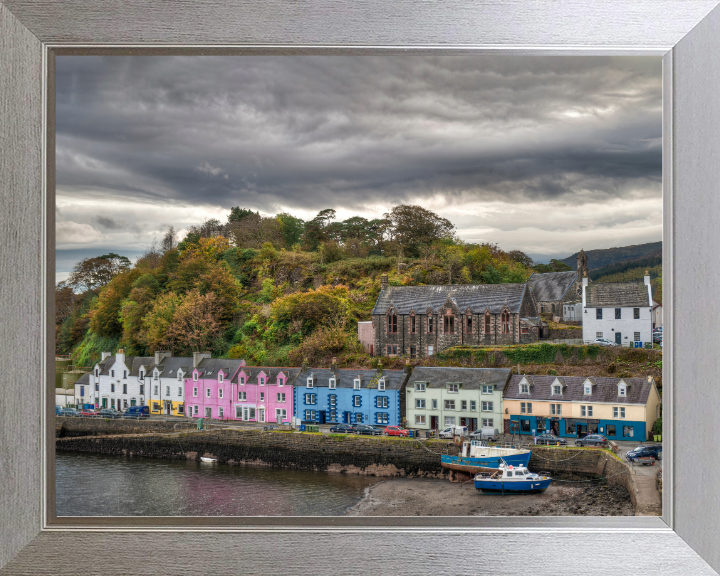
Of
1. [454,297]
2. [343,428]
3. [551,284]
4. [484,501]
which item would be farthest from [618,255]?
[343,428]

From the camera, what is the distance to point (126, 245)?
124 inches

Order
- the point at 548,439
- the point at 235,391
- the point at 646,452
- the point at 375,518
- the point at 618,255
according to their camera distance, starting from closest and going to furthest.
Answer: the point at 375,518, the point at 646,452, the point at 618,255, the point at 548,439, the point at 235,391

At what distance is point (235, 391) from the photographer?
3277mm

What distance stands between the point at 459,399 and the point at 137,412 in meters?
2.04

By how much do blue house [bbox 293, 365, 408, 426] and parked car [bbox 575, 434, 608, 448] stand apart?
Result: 3.38 ft

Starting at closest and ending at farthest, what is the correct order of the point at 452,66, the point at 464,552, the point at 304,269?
the point at 464,552 → the point at 452,66 → the point at 304,269

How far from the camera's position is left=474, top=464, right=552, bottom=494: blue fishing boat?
275 centimetres

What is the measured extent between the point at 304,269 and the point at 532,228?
1.44 m

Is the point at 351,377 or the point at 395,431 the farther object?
the point at 351,377

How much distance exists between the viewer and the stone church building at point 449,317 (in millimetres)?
3107

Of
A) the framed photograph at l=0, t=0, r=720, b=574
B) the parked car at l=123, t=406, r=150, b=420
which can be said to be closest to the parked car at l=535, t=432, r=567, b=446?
the framed photograph at l=0, t=0, r=720, b=574

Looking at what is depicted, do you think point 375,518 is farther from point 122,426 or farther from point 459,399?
point 122,426

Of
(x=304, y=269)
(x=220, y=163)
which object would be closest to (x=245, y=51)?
(x=220, y=163)

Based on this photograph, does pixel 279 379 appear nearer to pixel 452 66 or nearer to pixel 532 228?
pixel 532 228
